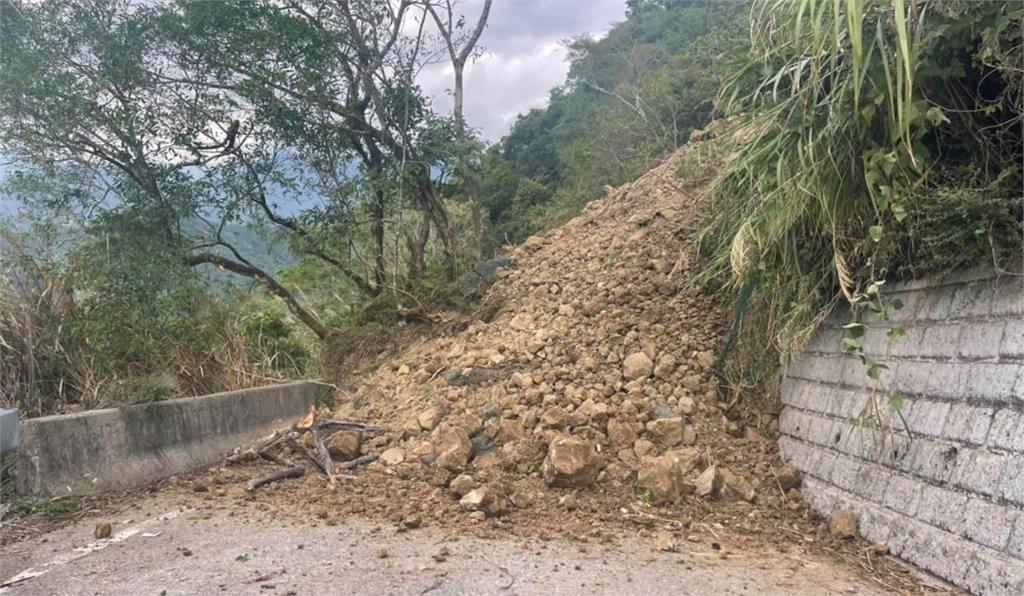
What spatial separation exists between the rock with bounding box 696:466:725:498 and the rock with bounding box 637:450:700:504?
0.17ft

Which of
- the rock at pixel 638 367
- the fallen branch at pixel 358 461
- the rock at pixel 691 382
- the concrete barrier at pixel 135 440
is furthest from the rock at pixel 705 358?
the concrete barrier at pixel 135 440

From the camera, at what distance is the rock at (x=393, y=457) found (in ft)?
15.3

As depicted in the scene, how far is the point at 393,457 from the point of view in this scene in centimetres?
471

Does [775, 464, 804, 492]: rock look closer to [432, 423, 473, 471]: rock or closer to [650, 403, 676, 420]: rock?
[650, 403, 676, 420]: rock

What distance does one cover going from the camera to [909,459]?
3.30m

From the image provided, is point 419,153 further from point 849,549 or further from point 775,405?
point 849,549

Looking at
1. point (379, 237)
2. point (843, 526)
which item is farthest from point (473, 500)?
point (379, 237)

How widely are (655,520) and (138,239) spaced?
5519mm

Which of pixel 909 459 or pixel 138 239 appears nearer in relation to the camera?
pixel 909 459

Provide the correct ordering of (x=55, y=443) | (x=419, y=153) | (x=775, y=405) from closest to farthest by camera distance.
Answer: (x=55, y=443), (x=775, y=405), (x=419, y=153)

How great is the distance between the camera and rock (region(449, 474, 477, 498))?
4.12m

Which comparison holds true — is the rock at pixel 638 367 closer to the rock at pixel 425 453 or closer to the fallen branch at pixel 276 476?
the rock at pixel 425 453

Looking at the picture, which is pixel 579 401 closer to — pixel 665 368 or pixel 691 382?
pixel 665 368

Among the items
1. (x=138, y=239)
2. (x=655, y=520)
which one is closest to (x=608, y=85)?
(x=138, y=239)
